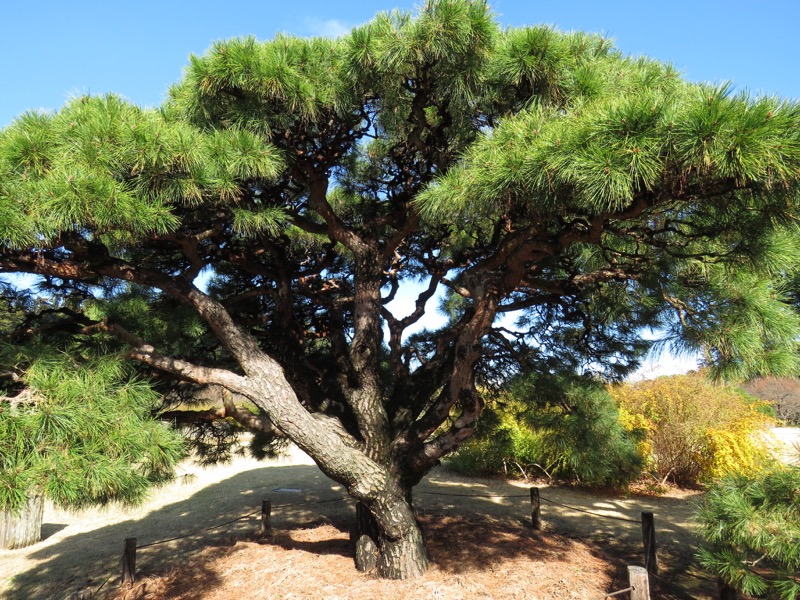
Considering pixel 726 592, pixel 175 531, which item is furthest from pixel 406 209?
pixel 175 531

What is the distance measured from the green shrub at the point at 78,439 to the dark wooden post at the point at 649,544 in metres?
3.37

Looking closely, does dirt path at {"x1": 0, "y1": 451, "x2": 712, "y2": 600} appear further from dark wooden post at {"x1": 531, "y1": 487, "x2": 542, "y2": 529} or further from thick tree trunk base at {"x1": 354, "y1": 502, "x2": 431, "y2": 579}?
thick tree trunk base at {"x1": 354, "y1": 502, "x2": 431, "y2": 579}

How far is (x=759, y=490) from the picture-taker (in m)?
2.34

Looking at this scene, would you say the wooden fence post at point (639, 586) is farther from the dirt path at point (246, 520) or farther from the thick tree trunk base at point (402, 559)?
the dirt path at point (246, 520)

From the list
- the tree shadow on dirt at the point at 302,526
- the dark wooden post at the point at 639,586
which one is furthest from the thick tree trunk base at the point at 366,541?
the dark wooden post at the point at 639,586

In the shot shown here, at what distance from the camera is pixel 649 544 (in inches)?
152

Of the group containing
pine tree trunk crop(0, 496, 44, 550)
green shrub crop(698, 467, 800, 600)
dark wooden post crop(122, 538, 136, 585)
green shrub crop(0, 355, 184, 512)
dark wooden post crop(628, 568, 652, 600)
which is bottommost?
pine tree trunk crop(0, 496, 44, 550)

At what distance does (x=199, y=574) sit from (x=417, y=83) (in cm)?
388

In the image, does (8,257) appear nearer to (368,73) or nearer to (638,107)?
(368,73)

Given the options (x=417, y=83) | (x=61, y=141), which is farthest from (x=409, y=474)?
(x=61, y=141)

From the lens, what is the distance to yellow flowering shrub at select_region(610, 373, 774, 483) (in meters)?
7.02

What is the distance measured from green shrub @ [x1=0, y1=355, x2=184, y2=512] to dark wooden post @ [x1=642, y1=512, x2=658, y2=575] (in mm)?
3372

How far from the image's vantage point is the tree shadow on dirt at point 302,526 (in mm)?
4133

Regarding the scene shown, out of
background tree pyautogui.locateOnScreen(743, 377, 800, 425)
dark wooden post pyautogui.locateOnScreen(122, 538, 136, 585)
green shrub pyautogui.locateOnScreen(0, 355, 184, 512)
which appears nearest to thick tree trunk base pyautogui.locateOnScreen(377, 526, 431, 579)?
green shrub pyautogui.locateOnScreen(0, 355, 184, 512)
